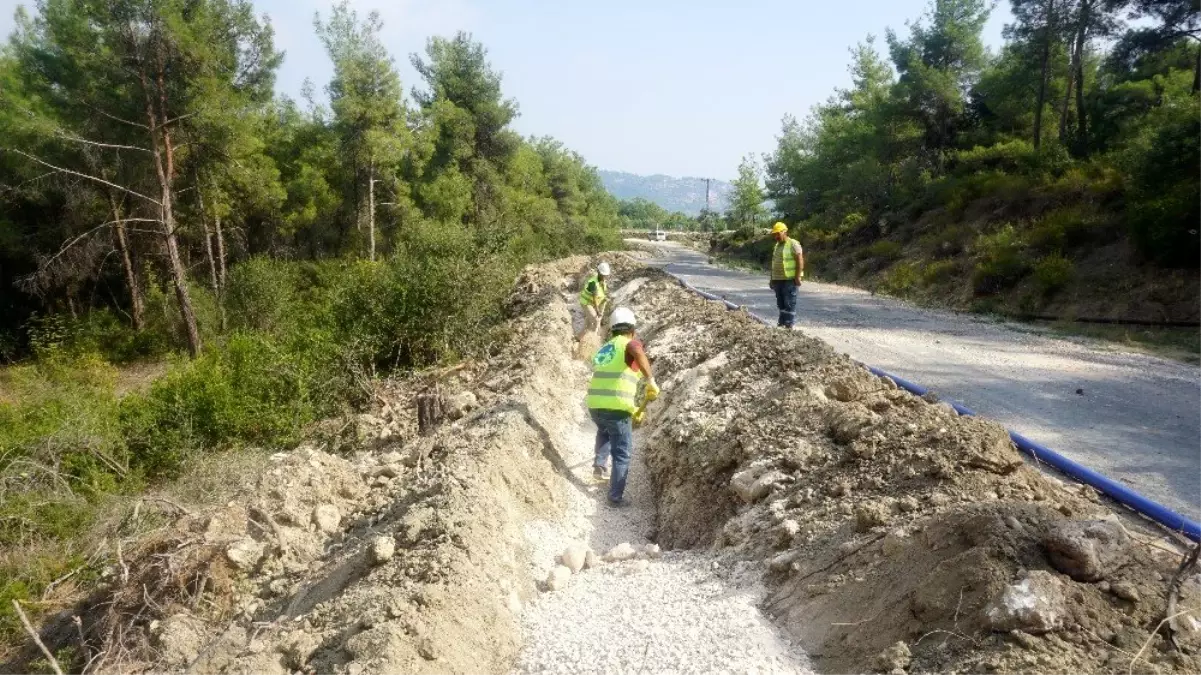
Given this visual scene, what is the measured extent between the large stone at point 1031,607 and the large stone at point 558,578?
2783 mm

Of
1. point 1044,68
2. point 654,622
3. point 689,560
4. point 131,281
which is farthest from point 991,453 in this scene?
point 131,281

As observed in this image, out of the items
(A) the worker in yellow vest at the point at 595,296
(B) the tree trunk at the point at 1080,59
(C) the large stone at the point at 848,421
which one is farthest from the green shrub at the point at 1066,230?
(C) the large stone at the point at 848,421

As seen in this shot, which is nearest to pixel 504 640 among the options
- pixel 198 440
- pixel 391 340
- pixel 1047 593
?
pixel 1047 593

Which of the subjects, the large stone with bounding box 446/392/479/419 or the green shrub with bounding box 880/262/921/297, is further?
the green shrub with bounding box 880/262/921/297

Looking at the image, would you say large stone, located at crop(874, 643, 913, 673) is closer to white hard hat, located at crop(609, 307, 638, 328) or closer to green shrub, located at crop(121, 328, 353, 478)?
white hard hat, located at crop(609, 307, 638, 328)

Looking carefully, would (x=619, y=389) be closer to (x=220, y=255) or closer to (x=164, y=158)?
(x=164, y=158)

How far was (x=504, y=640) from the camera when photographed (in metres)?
4.18

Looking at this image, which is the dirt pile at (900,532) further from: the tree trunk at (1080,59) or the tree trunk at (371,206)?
the tree trunk at (371,206)

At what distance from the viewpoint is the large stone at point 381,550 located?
15.2ft

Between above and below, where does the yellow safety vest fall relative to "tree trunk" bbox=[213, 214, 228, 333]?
above

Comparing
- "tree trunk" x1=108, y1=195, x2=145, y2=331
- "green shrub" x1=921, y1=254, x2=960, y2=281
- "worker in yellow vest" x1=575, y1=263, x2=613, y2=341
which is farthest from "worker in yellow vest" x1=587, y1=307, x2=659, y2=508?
"tree trunk" x1=108, y1=195, x2=145, y2=331

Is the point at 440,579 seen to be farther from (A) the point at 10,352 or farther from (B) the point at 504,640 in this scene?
(A) the point at 10,352

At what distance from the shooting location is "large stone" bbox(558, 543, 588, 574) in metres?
5.21

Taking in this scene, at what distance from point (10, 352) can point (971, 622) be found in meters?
28.5
